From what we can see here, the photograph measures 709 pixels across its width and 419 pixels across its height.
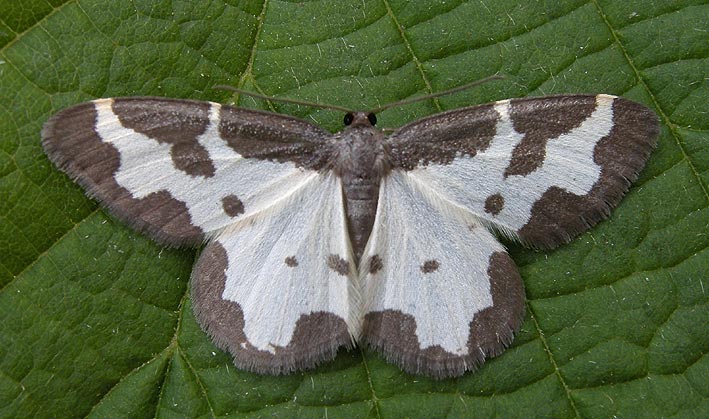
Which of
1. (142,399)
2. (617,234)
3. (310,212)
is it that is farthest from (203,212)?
(617,234)

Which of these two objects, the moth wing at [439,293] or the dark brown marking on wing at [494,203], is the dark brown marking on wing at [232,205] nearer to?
the moth wing at [439,293]

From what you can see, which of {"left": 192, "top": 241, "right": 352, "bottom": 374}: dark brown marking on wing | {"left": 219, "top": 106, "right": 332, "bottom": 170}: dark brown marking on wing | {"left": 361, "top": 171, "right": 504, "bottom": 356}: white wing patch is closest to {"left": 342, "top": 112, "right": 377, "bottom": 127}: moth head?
{"left": 219, "top": 106, "right": 332, "bottom": 170}: dark brown marking on wing

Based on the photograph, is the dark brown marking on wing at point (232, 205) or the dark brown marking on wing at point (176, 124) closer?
the dark brown marking on wing at point (176, 124)

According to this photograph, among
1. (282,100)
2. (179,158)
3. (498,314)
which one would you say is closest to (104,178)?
(179,158)

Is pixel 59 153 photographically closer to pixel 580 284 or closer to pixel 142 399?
pixel 142 399

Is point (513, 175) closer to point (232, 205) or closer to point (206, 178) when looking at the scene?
point (232, 205)

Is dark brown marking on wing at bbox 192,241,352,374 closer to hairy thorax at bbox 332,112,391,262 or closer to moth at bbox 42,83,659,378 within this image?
moth at bbox 42,83,659,378

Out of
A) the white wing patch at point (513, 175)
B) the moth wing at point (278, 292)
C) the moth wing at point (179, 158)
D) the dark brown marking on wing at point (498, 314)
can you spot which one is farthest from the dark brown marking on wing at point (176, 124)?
the dark brown marking on wing at point (498, 314)
